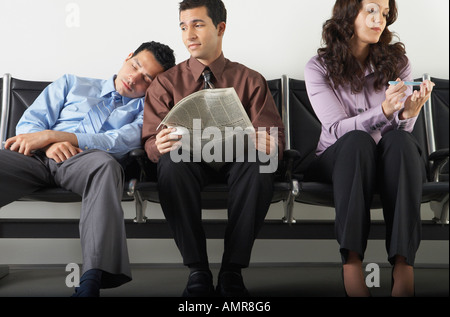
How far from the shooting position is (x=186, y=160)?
1.68 meters

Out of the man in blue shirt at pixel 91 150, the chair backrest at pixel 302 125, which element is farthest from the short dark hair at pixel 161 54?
the chair backrest at pixel 302 125

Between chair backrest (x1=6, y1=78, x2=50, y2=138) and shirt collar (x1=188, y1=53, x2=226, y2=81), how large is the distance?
0.82 m

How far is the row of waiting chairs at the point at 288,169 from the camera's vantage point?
1780 mm

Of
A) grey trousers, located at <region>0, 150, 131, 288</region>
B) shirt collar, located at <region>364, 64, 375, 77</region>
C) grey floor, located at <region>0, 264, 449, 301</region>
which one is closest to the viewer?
grey trousers, located at <region>0, 150, 131, 288</region>

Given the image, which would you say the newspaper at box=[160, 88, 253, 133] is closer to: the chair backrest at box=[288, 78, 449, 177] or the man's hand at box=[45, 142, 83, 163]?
the man's hand at box=[45, 142, 83, 163]

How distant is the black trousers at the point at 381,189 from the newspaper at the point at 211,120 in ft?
1.11

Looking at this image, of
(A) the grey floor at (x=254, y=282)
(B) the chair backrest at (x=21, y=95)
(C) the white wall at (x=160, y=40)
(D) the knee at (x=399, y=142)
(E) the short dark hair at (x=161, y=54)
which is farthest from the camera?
(C) the white wall at (x=160, y=40)

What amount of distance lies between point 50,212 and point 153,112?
1.01 meters

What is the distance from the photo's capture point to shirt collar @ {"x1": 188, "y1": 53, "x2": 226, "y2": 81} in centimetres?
200

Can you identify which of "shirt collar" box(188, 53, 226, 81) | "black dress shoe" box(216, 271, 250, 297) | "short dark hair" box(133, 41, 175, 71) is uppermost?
"short dark hair" box(133, 41, 175, 71)

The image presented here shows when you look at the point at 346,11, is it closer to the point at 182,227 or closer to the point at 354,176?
the point at 354,176

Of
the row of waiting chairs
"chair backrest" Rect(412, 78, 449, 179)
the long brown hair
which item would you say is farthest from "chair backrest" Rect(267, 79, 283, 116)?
"chair backrest" Rect(412, 78, 449, 179)

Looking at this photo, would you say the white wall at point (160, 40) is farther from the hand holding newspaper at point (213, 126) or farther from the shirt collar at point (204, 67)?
the hand holding newspaper at point (213, 126)

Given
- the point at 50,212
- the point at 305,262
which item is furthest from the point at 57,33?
the point at 305,262
